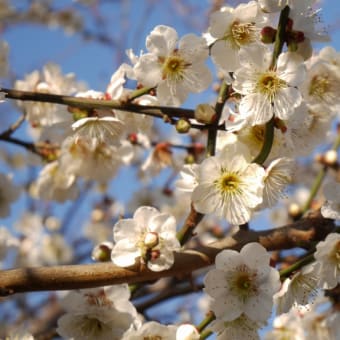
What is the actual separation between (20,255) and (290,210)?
282cm

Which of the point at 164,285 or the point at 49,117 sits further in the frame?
the point at 164,285

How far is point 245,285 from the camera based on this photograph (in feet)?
4.67

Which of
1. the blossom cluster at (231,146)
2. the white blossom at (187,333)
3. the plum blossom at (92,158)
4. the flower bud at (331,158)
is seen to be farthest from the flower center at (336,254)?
the flower bud at (331,158)

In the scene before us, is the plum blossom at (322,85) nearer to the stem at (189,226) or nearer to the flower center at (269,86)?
the flower center at (269,86)

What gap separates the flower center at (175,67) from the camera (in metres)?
1.61

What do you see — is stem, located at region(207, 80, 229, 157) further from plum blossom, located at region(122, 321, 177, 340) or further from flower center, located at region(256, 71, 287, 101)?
plum blossom, located at region(122, 321, 177, 340)

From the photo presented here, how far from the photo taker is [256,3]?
1.49m

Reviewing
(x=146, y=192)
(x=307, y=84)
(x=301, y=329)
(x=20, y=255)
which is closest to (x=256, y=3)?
(x=307, y=84)

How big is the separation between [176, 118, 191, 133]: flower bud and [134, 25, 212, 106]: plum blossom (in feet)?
0.35

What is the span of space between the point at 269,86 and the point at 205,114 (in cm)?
18

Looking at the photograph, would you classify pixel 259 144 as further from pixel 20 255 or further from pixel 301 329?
pixel 20 255

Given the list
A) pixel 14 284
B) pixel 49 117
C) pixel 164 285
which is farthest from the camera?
pixel 164 285

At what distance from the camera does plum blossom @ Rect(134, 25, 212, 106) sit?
1565mm

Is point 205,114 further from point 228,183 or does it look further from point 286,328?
point 286,328
